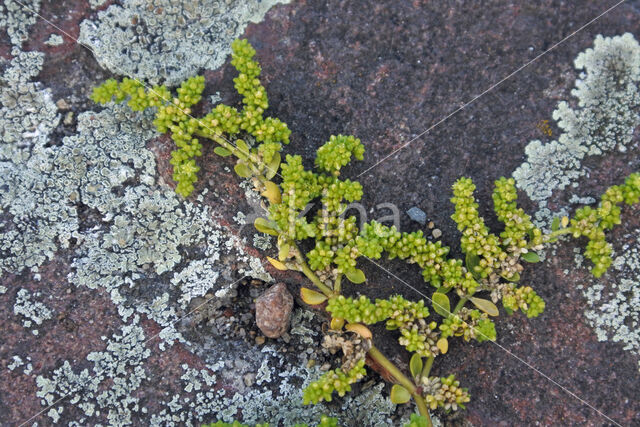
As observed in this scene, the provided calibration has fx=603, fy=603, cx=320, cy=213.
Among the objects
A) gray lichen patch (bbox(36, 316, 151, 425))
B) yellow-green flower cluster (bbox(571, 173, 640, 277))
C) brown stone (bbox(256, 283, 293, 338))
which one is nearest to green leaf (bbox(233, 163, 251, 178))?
brown stone (bbox(256, 283, 293, 338))

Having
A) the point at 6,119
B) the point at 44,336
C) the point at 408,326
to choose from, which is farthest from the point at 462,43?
the point at 44,336

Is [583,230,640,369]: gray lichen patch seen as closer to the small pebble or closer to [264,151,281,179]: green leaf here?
the small pebble

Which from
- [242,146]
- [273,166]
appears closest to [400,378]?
[273,166]

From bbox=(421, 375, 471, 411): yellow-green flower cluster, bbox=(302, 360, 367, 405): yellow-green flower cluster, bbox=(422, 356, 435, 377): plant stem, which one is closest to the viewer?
bbox=(302, 360, 367, 405): yellow-green flower cluster

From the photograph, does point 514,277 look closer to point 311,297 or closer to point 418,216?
point 418,216

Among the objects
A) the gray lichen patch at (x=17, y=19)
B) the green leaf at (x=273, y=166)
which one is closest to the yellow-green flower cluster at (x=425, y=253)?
the green leaf at (x=273, y=166)

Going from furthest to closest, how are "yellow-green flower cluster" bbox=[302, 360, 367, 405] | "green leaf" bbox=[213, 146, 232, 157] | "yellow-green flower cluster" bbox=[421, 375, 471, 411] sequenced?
"green leaf" bbox=[213, 146, 232, 157] → "yellow-green flower cluster" bbox=[421, 375, 471, 411] → "yellow-green flower cluster" bbox=[302, 360, 367, 405]

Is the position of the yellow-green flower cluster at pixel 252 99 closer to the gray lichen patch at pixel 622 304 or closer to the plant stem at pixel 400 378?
the plant stem at pixel 400 378

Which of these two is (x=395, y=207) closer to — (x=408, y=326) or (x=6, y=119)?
(x=408, y=326)
